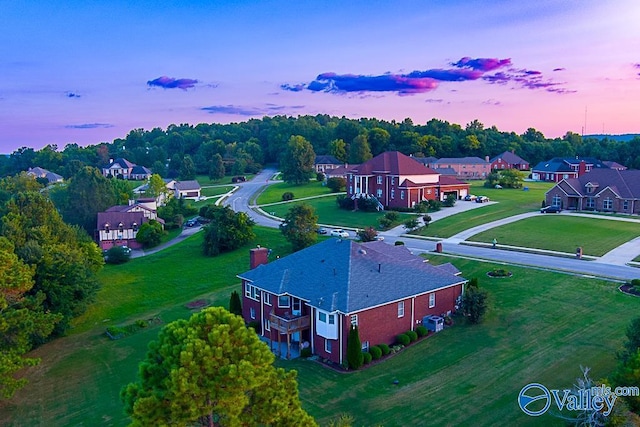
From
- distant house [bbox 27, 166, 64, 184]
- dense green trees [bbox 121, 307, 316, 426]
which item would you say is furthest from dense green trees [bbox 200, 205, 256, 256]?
distant house [bbox 27, 166, 64, 184]

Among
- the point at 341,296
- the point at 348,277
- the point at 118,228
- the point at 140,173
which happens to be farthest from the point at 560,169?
the point at 140,173

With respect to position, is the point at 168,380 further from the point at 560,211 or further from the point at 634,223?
the point at 560,211

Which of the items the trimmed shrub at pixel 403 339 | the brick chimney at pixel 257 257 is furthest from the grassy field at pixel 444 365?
the brick chimney at pixel 257 257

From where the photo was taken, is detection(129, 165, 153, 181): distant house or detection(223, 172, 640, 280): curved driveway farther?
detection(129, 165, 153, 181): distant house

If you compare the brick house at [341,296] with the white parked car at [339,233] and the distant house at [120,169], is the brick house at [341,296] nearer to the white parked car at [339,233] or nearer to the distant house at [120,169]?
the white parked car at [339,233]

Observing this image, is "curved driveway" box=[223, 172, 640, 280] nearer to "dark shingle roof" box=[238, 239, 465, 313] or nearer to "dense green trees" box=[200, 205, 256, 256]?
"dense green trees" box=[200, 205, 256, 256]

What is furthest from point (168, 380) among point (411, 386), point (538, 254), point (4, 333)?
point (538, 254)
